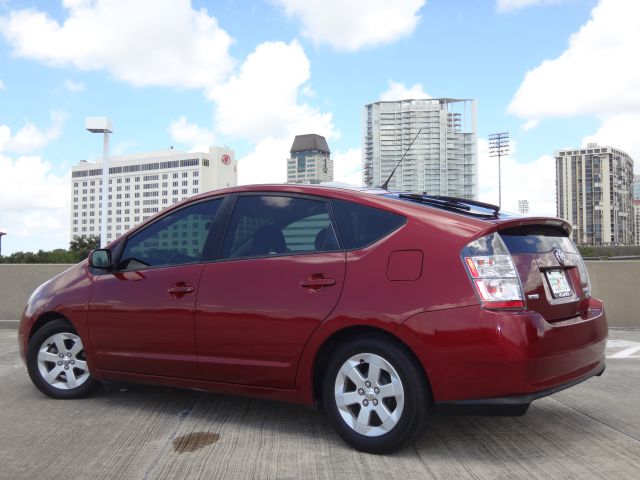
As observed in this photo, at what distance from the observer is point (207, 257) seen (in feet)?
13.9

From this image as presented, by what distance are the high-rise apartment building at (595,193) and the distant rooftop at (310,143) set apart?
101 metres

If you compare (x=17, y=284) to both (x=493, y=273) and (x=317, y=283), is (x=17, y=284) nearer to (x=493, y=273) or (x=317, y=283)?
(x=317, y=283)

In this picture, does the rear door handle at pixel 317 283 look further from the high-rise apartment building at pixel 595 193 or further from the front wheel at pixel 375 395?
the high-rise apartment building at pixel 595 193

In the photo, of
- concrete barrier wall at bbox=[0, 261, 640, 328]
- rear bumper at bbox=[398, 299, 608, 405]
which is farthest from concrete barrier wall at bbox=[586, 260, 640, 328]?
rear bumper at bbox=[398, 299, 608, 405]

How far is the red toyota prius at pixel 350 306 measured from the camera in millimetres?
3277

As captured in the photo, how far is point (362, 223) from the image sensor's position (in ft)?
12.2

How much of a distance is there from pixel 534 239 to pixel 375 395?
4.24ft

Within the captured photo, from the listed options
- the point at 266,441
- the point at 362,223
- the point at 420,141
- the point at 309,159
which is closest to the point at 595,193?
the point at 309,159

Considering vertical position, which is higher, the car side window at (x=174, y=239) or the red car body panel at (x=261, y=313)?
the car side window at (x=174, y=239)

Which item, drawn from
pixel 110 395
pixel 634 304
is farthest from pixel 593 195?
pixel 110 395

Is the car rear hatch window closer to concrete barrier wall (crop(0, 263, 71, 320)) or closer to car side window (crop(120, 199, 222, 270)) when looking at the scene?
car side window (crop(120, 199, 222, 270))

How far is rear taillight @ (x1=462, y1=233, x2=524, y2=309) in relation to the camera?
3246 mm

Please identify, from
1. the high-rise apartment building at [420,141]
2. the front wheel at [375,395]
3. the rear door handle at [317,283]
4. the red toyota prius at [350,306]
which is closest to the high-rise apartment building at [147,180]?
the high-rise apartment building at [420,141]

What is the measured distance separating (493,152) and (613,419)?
219 feet
